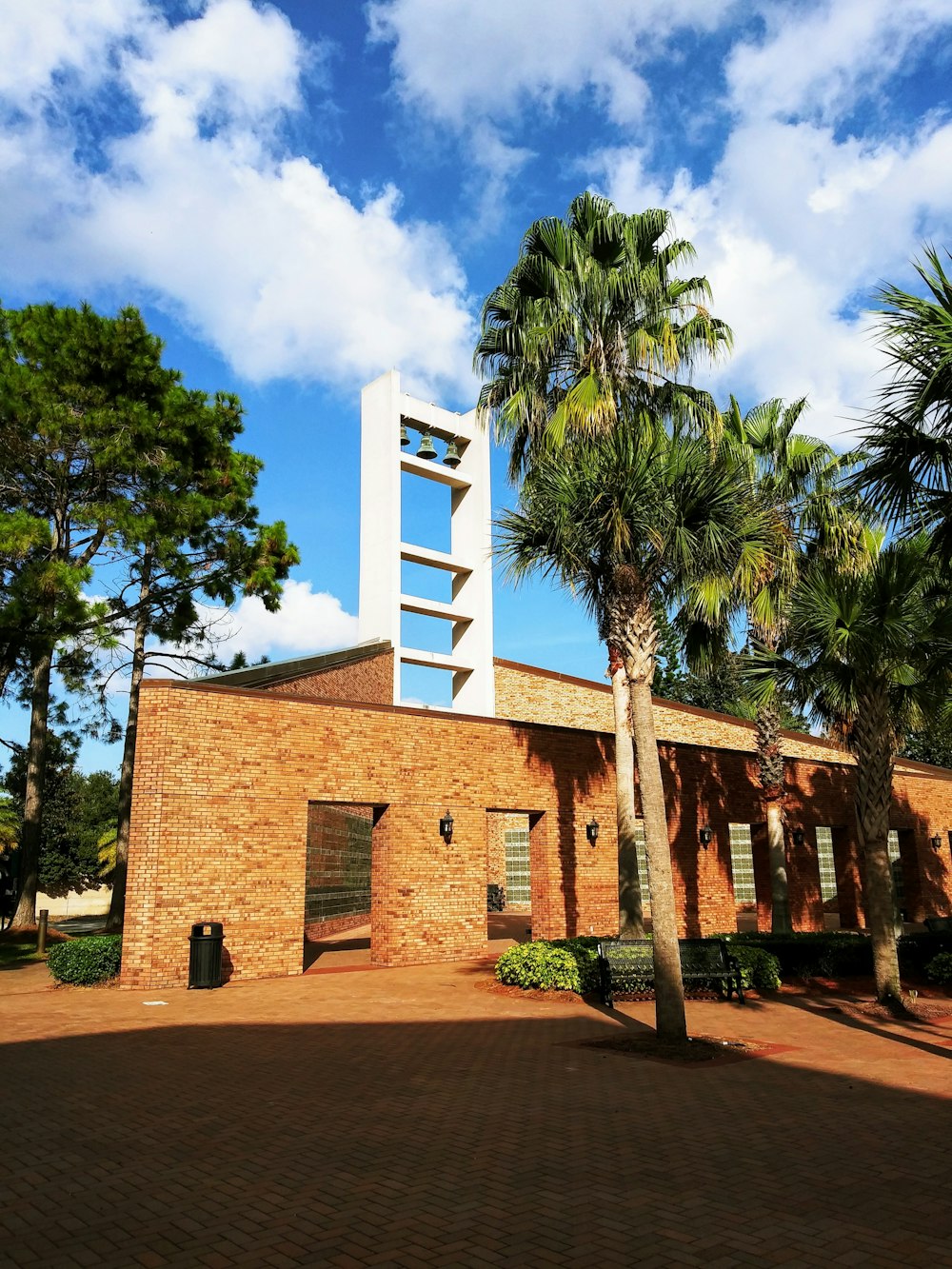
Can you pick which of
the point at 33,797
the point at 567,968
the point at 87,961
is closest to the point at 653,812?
the point at 567,968

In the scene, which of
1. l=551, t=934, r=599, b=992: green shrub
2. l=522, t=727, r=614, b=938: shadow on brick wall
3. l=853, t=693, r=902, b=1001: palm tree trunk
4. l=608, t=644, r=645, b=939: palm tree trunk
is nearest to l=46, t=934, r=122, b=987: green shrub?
l=551, t=934, r=599, b=992: green shrub

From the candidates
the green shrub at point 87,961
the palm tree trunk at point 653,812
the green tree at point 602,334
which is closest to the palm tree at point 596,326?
the green tree at point 602,334

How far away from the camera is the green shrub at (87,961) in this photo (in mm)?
14242

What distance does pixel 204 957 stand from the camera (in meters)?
13.4

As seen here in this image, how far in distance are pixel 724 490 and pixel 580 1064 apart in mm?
6410

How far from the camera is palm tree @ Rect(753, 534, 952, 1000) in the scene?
39.7 ft

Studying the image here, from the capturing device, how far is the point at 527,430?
613 inches

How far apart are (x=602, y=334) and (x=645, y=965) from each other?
930cm

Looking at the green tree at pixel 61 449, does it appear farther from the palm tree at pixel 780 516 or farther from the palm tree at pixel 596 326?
the palm tree at pixel 780 516

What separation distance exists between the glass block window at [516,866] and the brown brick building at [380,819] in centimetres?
814

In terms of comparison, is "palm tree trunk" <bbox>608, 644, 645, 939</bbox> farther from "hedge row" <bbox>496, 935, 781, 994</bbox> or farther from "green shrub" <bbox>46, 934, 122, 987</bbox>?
"green shrub" <bbox>46, 934, 122, 987</bbox>

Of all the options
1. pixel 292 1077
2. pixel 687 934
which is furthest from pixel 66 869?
pixel 292 1077

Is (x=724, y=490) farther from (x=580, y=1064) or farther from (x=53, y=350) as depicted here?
(x=53, y=350)

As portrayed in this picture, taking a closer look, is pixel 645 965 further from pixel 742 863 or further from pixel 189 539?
pixel 742 863
